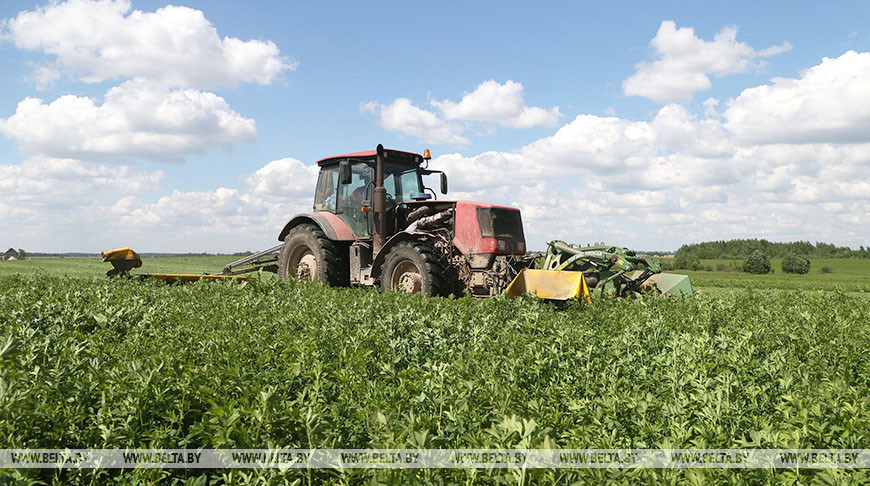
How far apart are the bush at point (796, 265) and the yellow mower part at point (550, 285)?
4274 cm

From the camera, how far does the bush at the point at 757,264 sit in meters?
41.7

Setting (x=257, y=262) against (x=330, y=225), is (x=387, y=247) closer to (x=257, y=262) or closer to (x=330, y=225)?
(x=330, y=225)

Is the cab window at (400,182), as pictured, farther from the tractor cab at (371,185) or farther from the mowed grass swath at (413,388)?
the mowed grass swath at (413,388)

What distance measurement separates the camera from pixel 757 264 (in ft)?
138

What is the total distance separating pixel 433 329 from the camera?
528cm

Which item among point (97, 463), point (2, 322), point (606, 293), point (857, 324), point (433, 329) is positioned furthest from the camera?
point (606, 293)

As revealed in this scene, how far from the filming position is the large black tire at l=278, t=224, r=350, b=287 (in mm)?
11328

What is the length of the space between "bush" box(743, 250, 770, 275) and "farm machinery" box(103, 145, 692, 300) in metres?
36.3

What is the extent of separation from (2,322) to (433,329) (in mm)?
4785

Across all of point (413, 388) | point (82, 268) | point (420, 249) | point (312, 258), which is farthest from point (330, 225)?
point (82, 268)

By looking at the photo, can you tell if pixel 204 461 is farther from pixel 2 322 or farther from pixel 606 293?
pixel 606 293

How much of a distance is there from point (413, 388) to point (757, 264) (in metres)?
45.5

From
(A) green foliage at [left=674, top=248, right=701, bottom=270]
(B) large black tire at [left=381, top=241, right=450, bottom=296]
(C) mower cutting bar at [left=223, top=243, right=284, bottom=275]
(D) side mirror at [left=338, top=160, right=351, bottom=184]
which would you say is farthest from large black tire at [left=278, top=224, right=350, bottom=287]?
(A) green foliage at [left=674, top=248, right=701, bottom=270]

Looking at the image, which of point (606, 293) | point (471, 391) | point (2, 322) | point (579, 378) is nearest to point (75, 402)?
point (471, 391)
